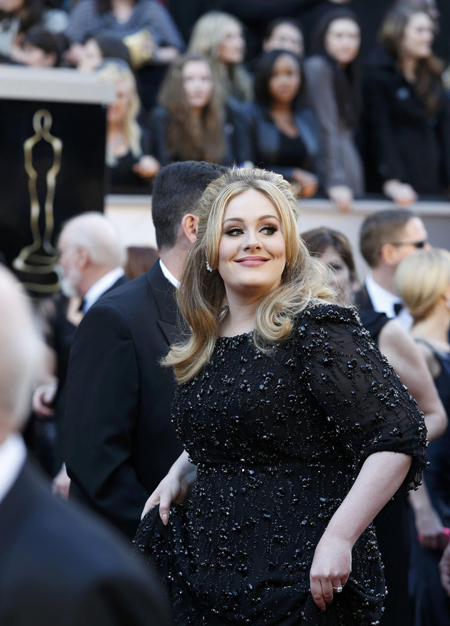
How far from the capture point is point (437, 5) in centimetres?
1027

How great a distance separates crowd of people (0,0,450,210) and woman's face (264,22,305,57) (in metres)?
0.01

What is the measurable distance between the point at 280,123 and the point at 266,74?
43 cm

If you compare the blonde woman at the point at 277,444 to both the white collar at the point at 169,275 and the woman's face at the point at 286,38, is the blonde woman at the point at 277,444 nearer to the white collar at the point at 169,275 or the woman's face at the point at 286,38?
the white collar at the point at 169,275

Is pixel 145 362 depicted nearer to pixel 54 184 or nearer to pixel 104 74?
pixel 54 184

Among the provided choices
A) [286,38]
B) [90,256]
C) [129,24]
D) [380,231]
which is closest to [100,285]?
[90,256]

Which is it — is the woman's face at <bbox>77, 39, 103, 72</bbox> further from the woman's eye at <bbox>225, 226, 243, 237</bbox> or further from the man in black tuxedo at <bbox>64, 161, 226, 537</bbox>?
the woman's eye at <bbox>225, 226, 243, 237</bbox>

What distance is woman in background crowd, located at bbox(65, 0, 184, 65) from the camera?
25.8 feet

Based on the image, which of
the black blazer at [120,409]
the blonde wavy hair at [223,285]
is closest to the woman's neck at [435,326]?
the black blazer at [120,409]

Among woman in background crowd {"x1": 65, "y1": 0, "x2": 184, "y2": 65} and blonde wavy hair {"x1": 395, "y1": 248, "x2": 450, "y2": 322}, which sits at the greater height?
woman in background crowd {"x1": 65, "y1": 0, "x2": 184, "y2": 65}

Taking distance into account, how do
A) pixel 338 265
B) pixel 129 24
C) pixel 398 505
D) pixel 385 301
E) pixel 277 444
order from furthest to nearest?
pixel 129 24, pixel 385 301, pixel 338 265, pixel 398 505, pixel 277 444

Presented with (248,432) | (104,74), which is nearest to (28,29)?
(104,74)

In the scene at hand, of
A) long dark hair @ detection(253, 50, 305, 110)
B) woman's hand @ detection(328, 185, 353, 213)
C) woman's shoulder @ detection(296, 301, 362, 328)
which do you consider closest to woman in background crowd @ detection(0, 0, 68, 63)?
long dark hair @ detection(253, 50, 305, 110)

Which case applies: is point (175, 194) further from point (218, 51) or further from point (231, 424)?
point (218, 51)

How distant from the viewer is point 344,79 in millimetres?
8211
